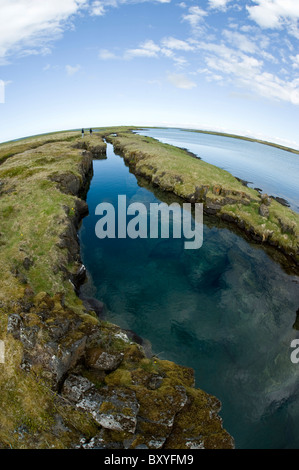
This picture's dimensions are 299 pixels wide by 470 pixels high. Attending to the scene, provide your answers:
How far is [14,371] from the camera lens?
13.1 m

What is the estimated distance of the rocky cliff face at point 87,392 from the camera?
37.2ft

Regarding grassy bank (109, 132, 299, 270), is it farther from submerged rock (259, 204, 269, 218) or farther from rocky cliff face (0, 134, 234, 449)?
rocky cliff face (0, 134, 234, 449)

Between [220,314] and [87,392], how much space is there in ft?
55.9

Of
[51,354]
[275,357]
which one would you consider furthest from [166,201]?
[51,354]

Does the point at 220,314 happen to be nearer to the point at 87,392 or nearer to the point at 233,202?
the point at 87,392

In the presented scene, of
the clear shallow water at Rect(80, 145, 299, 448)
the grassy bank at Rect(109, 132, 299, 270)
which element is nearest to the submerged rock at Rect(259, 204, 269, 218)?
the grassy bank at Rect(109, 132, 299, 270)

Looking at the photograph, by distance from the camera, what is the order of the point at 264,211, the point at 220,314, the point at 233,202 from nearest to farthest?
the point at 220,314 → the point at 264,211 → the point at 233,202

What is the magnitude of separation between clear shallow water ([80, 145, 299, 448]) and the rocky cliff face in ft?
14.7

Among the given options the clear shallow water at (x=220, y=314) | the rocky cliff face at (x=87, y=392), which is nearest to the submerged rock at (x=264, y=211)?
the clear shallow water at (x=220, y=314)

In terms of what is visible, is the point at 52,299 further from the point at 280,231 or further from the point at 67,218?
the point at 280,231

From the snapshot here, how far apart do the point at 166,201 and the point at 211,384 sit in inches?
1618

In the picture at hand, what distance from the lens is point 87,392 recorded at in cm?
1284

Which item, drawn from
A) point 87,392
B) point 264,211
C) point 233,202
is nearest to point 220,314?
point 87,392

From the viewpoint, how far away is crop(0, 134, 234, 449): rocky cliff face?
37.2 feet
